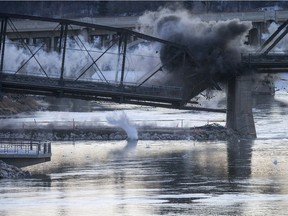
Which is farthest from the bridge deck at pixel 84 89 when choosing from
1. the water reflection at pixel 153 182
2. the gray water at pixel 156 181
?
the water reflection at pixel 153 182

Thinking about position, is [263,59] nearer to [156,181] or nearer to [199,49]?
[199,49]

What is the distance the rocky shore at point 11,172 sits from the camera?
55912 millimetres

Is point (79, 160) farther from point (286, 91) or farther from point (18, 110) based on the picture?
point (286, 91)

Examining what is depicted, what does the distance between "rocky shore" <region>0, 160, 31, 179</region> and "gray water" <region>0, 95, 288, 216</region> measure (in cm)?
74

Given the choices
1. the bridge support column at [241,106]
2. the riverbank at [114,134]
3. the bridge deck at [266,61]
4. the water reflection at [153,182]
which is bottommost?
the water reflection at [153,182]

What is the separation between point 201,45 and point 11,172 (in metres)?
28.1

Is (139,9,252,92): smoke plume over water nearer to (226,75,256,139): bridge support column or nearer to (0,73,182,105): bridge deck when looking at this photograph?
(226,75,256,139): bridge support column

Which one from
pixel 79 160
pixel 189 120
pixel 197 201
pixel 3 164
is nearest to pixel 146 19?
pixel 189 120

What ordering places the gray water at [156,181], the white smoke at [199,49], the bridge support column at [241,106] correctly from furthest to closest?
the bridge support column at [241,106] < the white smoke at [199,49] < the gray water at [156,181]

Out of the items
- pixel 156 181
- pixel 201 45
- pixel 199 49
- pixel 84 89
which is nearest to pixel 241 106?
pixel 199 49

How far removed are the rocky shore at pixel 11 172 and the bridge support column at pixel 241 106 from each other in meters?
27.4

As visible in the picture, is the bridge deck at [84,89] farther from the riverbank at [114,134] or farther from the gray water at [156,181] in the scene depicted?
the riverbank at [114,134]

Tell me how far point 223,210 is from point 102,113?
70.9 m

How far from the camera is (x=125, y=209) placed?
44344 millimetres
